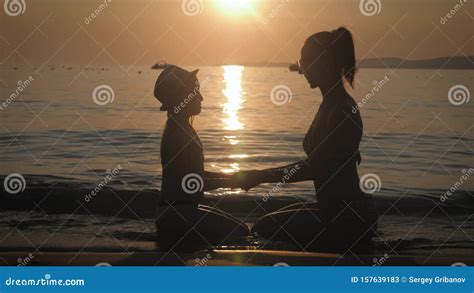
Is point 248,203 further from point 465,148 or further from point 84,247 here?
point 465,148

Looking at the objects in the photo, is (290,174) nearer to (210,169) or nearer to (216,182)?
(216,182)

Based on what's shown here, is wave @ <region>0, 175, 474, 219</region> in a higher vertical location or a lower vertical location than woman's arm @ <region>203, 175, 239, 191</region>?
higher

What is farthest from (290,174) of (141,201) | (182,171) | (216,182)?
(141,201)

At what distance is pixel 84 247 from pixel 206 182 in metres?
1.21

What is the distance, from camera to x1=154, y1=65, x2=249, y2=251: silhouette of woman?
5.70m

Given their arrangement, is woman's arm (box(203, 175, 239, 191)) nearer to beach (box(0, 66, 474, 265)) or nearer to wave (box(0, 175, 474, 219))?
beach (box(0, 66, 474, 265))

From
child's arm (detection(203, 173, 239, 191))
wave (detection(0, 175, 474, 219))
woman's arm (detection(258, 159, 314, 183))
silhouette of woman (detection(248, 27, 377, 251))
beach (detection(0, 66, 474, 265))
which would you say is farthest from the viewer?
wave (detection(0, 175, 474, 219))

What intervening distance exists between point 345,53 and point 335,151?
761mm

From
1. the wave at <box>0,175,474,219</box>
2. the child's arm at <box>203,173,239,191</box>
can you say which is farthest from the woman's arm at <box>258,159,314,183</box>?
the wave at <box>0,175,474,219</box>

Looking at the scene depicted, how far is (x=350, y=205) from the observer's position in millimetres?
5488

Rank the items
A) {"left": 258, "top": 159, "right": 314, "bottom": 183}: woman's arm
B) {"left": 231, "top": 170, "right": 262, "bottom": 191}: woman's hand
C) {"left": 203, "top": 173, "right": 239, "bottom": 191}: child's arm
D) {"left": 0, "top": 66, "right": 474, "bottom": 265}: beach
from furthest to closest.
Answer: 1. {"left": 0, "top": 66, "right": 474, "bottom": 265}: beach
2. {"left": 203, "top": 173, "right": 239, "bottom": 191}: child's arm
3. {"left": 231, "top": 170, "right": 262, "bottom": 191}: woman's hand
4. {"left": 258, "top": 159, "right": 314, "bottom": 183}: woman's arm

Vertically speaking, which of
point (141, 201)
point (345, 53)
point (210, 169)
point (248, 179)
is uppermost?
point (210, 169)

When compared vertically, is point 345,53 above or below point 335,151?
above

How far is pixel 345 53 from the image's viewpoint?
5578mm
